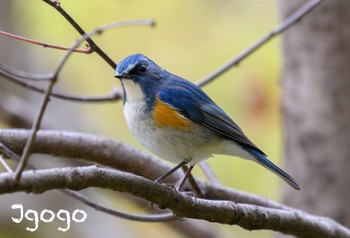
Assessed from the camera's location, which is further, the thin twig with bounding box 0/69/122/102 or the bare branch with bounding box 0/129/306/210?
the thin twig with bounding box 0/69/122/102

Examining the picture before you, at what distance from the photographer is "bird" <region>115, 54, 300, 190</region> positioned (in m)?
3.01

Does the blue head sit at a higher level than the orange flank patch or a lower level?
higher

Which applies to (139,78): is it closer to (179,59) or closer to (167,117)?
(167,117)

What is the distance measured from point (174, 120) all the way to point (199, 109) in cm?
26

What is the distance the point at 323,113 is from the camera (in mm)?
4480

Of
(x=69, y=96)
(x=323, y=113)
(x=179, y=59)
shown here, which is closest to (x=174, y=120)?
(x=69, y=96)

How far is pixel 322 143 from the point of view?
4.50 metres

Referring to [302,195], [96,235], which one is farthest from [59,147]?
[96,235]

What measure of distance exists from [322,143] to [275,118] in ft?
7.47

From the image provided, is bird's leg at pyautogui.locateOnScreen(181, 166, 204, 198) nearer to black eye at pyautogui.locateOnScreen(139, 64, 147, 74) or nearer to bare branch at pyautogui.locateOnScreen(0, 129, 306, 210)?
bare branch at pyautogui.locateOnScreen(0, 129, 306, 210)

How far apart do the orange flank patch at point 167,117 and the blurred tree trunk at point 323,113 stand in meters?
1.69

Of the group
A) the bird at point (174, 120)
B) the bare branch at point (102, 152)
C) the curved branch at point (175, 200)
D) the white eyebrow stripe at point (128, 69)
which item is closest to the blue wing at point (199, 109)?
the bird at point (174, 120)

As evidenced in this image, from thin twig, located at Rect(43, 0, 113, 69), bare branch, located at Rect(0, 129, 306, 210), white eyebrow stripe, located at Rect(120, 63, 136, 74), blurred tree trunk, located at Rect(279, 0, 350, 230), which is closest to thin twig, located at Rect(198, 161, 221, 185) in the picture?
bare branch, located at Rect(0, 129, 306, 210)

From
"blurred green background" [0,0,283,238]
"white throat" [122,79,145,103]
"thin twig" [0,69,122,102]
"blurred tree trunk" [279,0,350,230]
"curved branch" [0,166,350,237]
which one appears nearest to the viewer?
"curved branch" [0,166,350,237]
